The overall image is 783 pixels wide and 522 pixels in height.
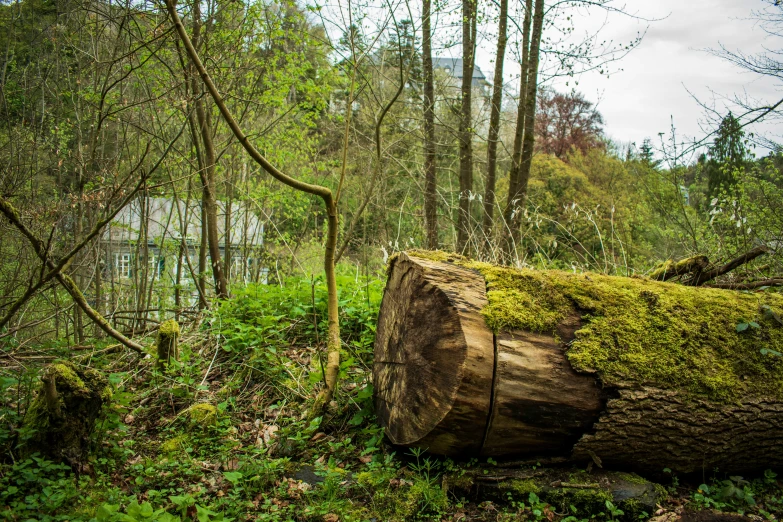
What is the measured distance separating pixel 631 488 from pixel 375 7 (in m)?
4.88

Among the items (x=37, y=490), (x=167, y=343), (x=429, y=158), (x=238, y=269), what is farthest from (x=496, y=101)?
(x=37, y=490)

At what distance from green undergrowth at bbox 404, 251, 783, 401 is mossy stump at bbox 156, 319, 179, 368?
243 centimetres

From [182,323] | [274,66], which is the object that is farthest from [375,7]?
[182,323]

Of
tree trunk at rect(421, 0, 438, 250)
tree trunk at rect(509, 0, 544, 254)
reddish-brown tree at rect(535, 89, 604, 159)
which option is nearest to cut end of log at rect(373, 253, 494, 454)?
tree trunk at rect(509, 0, 544, 254)

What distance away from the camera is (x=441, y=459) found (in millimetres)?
3262

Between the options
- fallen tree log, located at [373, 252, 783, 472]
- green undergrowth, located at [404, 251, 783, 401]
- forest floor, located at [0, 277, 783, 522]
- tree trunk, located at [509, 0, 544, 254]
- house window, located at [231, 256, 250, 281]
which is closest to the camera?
forest floor, located at [0, 277, 783, 522]

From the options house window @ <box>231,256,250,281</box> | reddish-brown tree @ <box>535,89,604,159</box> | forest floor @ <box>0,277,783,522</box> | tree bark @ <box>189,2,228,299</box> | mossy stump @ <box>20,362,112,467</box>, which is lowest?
forest floor @ <box>0,277,783,522</box>

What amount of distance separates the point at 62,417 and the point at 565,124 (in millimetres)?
20550

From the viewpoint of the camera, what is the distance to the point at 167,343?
14.9 ft

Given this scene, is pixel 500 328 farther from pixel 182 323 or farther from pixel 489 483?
pixel 182 323

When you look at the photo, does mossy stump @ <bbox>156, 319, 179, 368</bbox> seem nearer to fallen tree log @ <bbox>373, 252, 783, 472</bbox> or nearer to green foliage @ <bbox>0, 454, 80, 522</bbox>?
green foliage @ <bbox>0, 454, 80, 522</bbox>

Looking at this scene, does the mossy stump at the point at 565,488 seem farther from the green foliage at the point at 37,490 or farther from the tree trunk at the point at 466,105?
the tree trunk at the point at 466,105

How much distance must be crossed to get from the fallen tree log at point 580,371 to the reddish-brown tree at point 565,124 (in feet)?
57.7

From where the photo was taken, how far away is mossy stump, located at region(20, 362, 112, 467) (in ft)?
10.3
